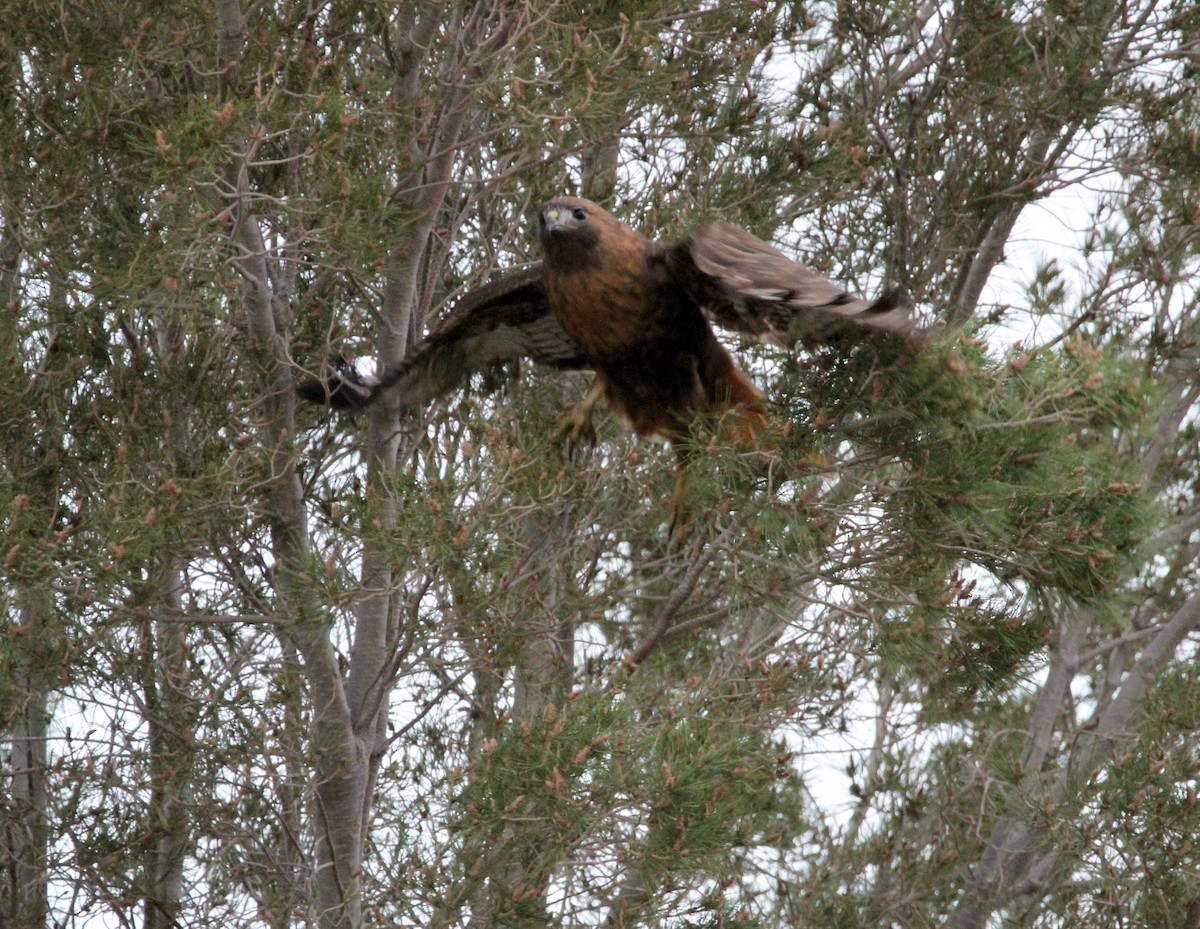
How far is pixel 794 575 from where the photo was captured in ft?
11.6

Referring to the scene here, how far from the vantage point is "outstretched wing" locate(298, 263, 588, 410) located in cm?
441

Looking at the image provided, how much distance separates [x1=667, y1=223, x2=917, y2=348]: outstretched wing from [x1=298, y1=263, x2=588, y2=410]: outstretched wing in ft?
2.34

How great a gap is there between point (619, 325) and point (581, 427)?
50 centimetres

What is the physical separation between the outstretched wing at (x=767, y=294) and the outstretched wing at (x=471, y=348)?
28.1 inches

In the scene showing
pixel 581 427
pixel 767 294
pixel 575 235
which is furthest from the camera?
pixel 581 427

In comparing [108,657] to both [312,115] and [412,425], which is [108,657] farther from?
[312,115]

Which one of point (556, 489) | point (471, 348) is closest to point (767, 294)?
point (556, 489)

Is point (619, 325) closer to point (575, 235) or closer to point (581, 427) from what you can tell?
point (575, 235)

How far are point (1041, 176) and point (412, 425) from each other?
7.27 feet

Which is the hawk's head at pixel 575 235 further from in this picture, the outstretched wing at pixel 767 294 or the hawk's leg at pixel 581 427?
the hawk's leg at pixel 581 427

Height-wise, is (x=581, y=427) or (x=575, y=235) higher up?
(x=575, y=235)

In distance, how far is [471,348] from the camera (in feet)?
15.7

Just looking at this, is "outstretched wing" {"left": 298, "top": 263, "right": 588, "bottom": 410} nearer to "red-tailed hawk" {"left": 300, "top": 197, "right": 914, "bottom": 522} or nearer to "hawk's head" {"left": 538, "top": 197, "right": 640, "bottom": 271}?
"red-tailed hawk" {"left": 300, "top": 197, "right": 914, "bottom": 522}

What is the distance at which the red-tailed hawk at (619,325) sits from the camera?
3.86 metres
